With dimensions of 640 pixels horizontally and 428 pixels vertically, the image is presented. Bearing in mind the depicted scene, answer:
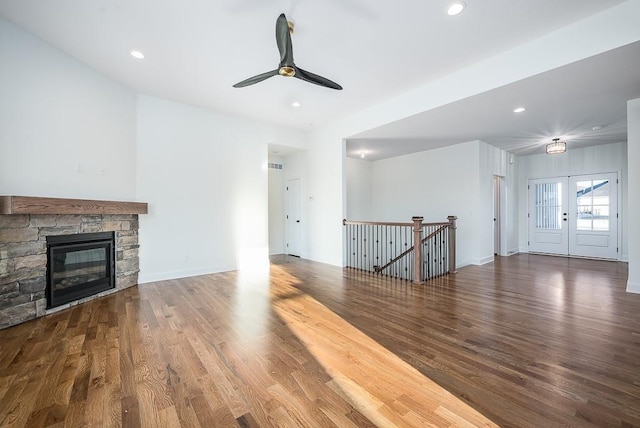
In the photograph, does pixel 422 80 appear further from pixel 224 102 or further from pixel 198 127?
pixel 198 127

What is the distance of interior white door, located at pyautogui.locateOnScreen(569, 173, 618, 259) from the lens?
675cm

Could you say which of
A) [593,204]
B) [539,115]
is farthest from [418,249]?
[593,204]

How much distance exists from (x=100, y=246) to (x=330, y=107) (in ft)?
14.7

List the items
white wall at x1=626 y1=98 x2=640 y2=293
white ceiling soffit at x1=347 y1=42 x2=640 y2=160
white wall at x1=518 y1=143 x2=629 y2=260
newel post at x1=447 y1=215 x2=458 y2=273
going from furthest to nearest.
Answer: white wall at x1=518 y1=143 x2=629 y2=260 → newel post at x1=447 y1=215 x2=458 y2=273 → white wall at x1=626 y1=98 x2=640 y2=293 → white ceiling soffit at x1=347 y1=42 x2=640 y2=160

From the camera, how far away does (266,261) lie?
19.9 ft

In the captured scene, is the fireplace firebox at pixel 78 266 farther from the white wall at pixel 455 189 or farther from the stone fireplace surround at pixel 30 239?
the white wall at pixel 455 189

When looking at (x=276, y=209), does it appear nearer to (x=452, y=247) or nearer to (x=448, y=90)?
(x=452, y=247)

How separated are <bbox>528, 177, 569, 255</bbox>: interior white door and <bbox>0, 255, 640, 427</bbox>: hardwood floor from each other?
4290mm

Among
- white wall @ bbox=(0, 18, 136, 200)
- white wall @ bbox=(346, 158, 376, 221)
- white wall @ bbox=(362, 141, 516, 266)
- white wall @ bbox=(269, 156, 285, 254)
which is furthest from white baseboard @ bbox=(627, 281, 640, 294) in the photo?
white wall @ bbox=(0, 18, 136, 200)

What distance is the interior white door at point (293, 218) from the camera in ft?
24.2

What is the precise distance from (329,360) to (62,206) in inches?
143

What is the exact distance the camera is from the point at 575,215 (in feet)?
24.0

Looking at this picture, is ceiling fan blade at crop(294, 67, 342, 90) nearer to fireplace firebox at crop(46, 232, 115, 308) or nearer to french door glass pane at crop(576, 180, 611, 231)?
fireplace firebox at crop(46, 232, 115, 308)

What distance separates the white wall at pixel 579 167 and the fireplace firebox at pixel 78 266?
9.85 metres
